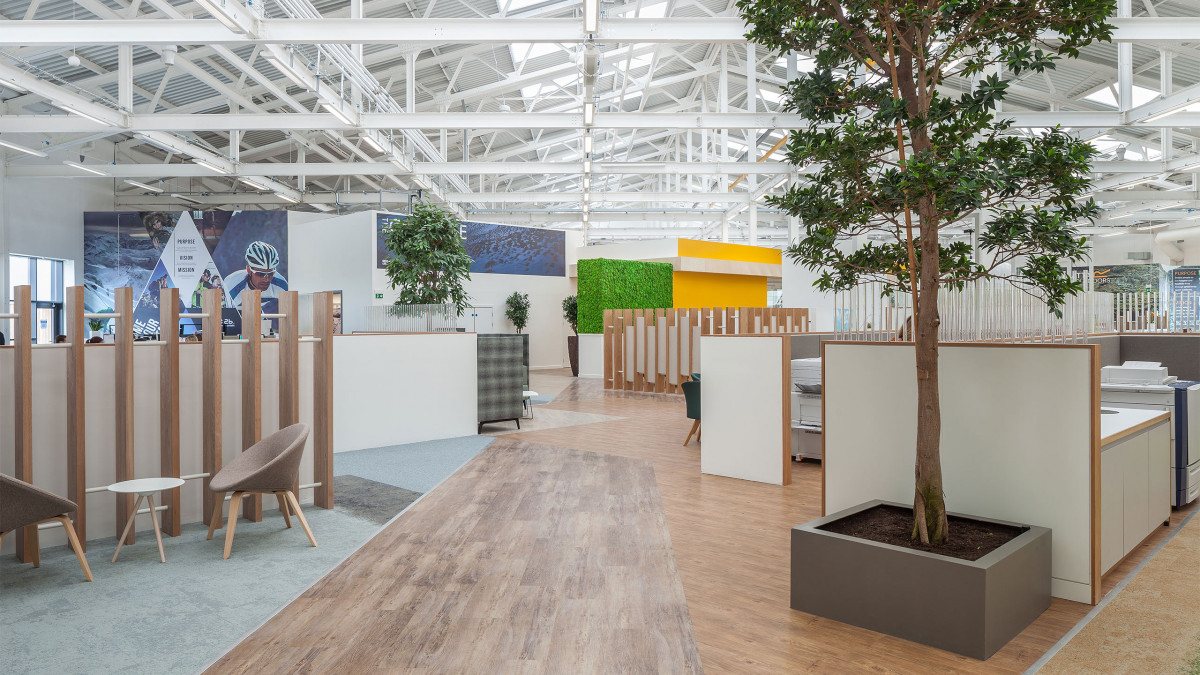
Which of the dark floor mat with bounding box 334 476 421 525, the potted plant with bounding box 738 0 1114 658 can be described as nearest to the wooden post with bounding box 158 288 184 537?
the dark floor mat with bounding box 334 476 421 525

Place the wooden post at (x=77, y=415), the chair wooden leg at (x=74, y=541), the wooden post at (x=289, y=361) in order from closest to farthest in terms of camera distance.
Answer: the chair wooden leg at (x=74, y=541) < the wooden post at (x=77, y=415) < the wooden post at (x=289, y=361)

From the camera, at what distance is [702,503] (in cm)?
486

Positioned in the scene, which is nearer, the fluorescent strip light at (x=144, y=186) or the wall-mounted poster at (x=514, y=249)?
the fluorescent strip light at (x=144, y=186)

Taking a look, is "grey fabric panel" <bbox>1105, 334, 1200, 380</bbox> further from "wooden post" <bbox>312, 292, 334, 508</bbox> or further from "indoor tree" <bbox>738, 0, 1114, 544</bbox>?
"wooden post" <bbox>312, 292, 334, 508</bbox>

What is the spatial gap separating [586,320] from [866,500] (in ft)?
39.0

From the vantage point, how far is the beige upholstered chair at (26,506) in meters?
3.16

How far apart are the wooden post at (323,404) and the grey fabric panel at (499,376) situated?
3260 mm

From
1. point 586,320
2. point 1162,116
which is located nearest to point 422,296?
point 586,320

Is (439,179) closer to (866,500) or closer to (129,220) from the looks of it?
(129,220)

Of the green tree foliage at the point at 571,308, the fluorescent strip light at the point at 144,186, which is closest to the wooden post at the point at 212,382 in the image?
the fluorescent strip light at the point at 144,186

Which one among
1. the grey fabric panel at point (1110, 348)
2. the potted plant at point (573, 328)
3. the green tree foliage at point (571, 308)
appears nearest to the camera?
the grey fabric panel at point (1110, 348)

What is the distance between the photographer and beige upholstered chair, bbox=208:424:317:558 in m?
3.76

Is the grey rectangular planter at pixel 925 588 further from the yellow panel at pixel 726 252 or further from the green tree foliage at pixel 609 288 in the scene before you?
the yellow panel at pixel 726 252

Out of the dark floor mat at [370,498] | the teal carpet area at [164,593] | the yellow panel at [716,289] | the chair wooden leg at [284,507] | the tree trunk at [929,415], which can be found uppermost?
the yellow panel at [716,289]
